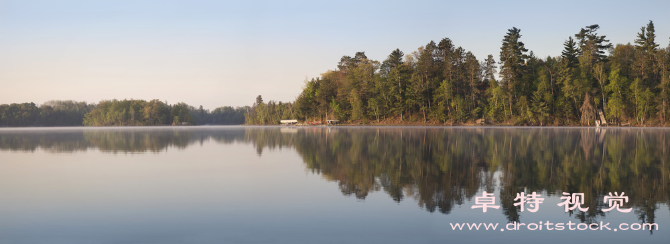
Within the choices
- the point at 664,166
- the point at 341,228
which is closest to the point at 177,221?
the point at 341,228

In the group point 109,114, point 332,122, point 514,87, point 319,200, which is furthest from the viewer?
point 109,114

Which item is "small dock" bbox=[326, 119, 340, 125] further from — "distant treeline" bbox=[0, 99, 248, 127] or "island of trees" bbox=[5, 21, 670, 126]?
"distant treeline" bbox=[0, 99, 248, 127]

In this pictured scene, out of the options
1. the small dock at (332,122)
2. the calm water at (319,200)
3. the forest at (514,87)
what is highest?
the forest at (514,87)

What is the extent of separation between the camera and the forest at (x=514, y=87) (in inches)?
2373

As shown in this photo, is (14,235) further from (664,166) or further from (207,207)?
(664,166)

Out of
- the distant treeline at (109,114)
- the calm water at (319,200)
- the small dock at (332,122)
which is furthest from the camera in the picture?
the distant treeline at (109,114)

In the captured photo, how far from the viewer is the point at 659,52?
59469 mm

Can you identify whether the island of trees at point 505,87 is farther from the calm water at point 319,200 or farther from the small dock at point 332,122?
the calm water at point 319,200

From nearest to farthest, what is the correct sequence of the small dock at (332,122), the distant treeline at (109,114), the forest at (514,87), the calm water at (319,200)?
1. the calm water at (319,200)
2. the forest at (514,87)
3. the small dock at (332,122)
4. the distant treeline at (109,114)

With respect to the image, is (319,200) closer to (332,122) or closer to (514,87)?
(514,87)

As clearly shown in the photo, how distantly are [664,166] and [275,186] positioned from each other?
1261 centimetres

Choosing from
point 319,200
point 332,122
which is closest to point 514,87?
point 332,122

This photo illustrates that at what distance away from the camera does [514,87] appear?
222 feet

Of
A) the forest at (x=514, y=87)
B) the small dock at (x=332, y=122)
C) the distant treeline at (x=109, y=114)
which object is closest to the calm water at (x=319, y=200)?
the forest at (x=514, y=87)
